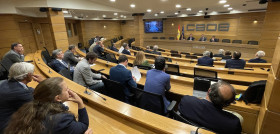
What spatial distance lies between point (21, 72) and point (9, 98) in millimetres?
333

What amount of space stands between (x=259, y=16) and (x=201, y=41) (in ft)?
13.9

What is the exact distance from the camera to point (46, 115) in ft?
3.37

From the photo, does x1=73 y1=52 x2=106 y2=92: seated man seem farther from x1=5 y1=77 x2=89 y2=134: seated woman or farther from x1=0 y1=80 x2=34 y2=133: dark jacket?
x1=5 y1=77 x2=89 y2=134: seated woman

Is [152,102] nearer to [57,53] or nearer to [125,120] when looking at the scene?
[125,120]

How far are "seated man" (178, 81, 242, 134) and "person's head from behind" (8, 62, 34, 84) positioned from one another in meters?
1.97

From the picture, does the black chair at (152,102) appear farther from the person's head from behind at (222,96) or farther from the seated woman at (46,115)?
the seated woman at (46,115)

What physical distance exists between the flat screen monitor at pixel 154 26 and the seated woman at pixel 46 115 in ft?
48.4

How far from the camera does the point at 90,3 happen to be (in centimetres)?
657

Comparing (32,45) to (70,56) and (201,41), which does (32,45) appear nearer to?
(70,56)

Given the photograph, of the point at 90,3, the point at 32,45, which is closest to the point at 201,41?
the point at 90,3

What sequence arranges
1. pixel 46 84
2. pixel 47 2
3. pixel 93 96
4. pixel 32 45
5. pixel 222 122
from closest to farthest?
pixel 46 84, pixel 222 122, pixel 93 96, pixel 47 2, pixel 32 45

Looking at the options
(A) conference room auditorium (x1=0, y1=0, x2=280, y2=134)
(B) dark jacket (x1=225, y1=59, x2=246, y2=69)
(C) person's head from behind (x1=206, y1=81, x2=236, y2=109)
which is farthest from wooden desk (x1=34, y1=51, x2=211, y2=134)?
(B) dark jacket (x1=225, y1=59, x2=246, y2=69)

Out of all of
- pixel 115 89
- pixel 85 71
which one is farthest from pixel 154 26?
pixel 115 89

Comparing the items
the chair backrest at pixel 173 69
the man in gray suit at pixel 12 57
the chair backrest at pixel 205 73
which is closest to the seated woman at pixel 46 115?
the chair backrest at pixel 205 73
